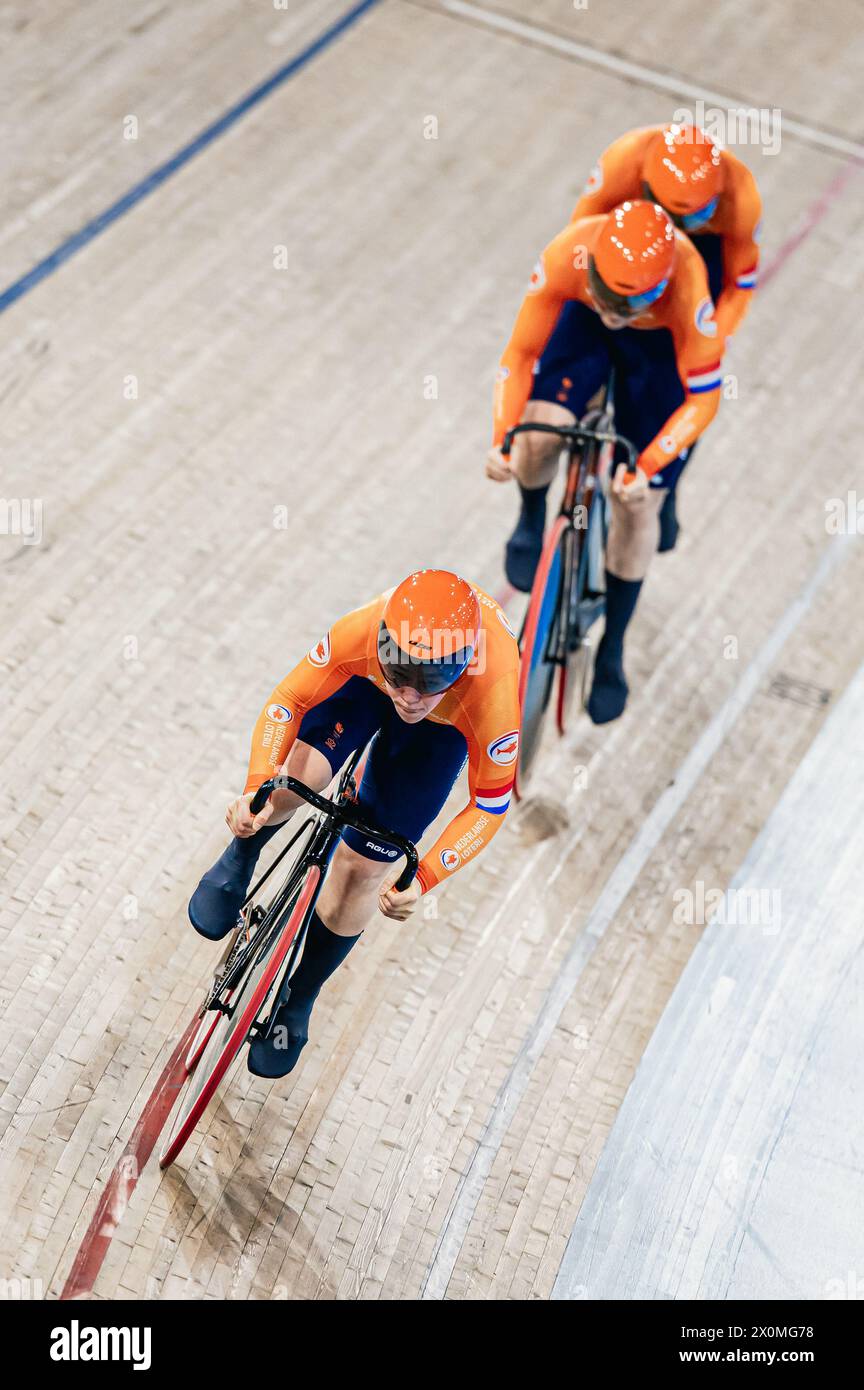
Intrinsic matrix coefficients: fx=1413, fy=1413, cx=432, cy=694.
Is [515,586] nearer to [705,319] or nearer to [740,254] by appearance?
[705,319]

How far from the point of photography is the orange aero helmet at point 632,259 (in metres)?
3.08

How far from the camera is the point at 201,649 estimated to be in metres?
3.91

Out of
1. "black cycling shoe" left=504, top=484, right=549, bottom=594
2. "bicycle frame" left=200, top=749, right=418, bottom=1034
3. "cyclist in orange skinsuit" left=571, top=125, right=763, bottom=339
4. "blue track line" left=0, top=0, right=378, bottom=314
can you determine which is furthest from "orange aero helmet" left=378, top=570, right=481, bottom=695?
"blue track line" left=0, top=0, right=378, bottom=314

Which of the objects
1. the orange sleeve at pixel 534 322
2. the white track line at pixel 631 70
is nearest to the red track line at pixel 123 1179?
the orange sleeve at pixel 534 322

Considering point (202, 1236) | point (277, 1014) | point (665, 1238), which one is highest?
point (277, 1014)

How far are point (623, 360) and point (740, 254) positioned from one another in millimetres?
535

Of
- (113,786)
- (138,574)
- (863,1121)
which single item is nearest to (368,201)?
(138,574)

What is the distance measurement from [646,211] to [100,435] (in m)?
1.98

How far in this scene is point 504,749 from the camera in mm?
2654

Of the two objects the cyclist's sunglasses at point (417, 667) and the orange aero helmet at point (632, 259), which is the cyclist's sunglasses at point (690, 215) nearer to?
the orange aero helmet at point (632, 259)

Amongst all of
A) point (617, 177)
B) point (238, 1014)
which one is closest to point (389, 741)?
point (238, 1014)

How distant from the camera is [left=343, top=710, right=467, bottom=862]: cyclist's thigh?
9.02 feet

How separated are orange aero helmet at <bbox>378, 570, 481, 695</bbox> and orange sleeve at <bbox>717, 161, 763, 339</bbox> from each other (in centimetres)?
157

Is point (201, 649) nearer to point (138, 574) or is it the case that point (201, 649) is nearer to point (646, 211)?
point (138, 574)
